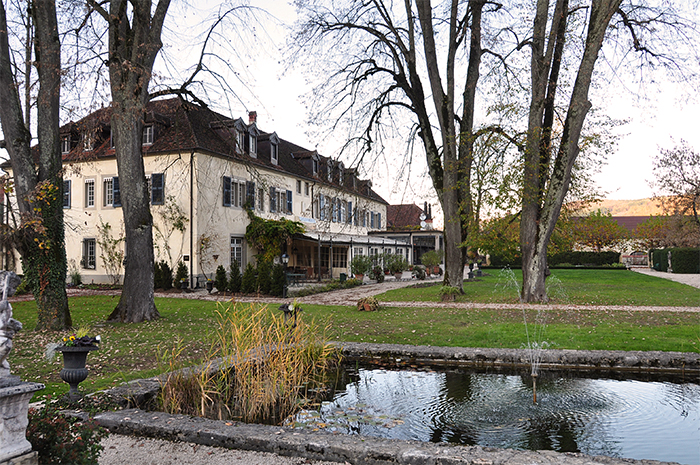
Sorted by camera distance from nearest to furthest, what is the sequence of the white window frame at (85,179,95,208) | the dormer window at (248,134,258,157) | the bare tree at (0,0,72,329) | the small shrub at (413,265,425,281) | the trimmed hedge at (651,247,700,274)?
the bare tree at (0,0,72,329) → the white window frame at (85,179,95,208) → the dormer window at (248,134,258,157) → the small shrub at (413,265,425,281) → the trimmed hedge at (651,247,700,274)

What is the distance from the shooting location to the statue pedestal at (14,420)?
2.62 m

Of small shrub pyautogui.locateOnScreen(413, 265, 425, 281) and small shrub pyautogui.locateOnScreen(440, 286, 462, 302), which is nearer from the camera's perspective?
small shrub pyautogui.locateOnScreen(440, 286, 462, 302)

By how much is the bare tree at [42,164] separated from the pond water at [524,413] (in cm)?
676

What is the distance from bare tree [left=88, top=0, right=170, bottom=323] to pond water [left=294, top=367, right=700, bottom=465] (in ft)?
21.4

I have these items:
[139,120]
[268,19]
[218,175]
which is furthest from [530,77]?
[218,175]

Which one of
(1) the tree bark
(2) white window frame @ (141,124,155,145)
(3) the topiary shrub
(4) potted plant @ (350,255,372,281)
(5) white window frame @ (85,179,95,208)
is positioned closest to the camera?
(1) the tree bark

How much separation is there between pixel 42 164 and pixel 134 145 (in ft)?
5.96

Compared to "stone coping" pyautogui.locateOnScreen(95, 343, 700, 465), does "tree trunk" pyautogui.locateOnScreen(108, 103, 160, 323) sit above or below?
above

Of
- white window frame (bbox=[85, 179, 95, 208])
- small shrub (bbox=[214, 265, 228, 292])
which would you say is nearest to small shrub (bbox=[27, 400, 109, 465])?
small shrub (bbox=[214, 265, 228, 292])

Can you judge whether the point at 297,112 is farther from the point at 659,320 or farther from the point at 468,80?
the point at 659,320

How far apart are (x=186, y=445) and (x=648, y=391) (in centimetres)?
497

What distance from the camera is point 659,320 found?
33.4 ft

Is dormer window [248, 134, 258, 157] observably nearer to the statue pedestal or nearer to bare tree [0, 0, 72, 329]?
bare tree [0, 0, 72, 329]

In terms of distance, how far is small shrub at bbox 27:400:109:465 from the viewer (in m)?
2.82
